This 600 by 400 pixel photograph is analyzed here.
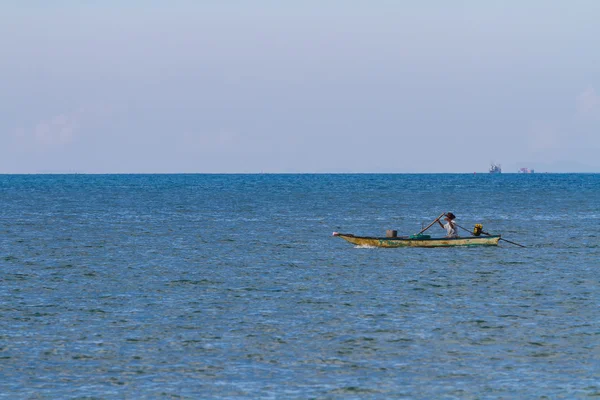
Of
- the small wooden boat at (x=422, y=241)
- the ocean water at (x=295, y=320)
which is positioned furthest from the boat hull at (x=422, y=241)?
the ocean water at (x=295, y=320)

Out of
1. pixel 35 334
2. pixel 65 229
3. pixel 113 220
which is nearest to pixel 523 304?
pixel 35 334

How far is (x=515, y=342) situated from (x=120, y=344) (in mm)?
11879

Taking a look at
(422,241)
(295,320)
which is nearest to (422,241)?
(422,241)

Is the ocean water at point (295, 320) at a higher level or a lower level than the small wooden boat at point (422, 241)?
lower

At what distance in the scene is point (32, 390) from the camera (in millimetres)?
22938

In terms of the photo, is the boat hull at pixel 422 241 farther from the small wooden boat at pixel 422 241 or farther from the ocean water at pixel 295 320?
the ocean water at pixel 295 320

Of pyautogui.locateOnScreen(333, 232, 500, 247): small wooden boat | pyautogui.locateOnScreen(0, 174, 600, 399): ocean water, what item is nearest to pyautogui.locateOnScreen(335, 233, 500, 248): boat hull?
pyautogui.locateOnScreen(333, 232, 500, 247): small wooden boat

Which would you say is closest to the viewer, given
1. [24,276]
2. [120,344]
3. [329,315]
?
[120,344]

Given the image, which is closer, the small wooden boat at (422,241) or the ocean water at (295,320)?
the ocean water at (295,320)

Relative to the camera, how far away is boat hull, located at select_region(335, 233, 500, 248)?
5684 centimetres

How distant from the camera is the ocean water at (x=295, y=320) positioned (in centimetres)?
2370

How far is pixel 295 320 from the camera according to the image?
32125mm

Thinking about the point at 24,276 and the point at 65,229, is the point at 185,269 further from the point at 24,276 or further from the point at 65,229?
the point at 65,229

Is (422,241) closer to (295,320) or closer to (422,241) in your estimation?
(422,241)
